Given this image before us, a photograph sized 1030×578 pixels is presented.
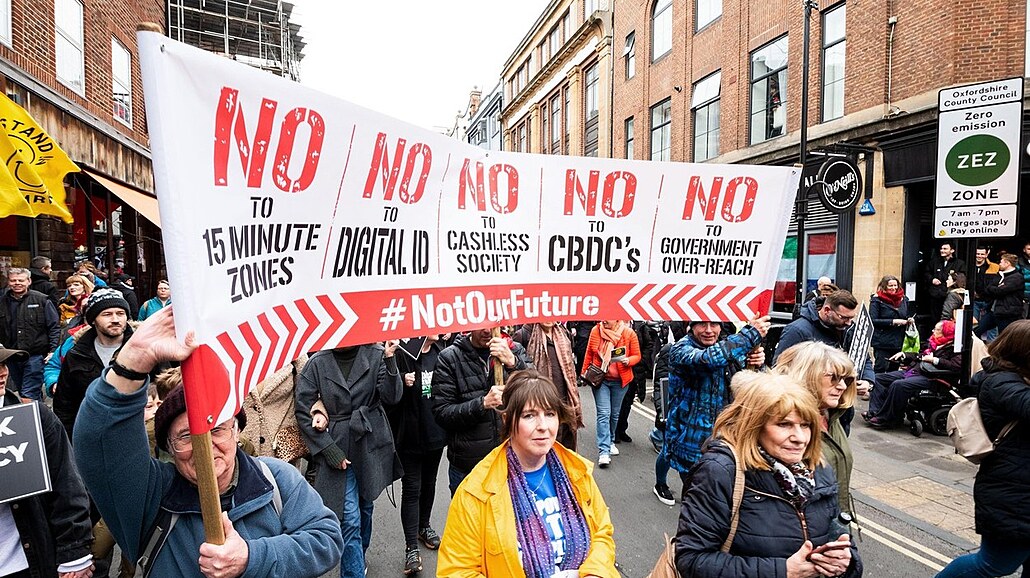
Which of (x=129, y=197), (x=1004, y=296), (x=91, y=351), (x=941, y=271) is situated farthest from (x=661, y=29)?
Result: (x=91, y=351)

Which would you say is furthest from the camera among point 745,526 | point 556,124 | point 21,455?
point 556,124

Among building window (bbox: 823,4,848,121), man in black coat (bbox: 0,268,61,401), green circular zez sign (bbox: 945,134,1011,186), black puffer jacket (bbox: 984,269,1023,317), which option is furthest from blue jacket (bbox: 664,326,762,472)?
building window (bbox: 823,4,848,121)

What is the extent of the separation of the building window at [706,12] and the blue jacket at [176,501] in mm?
20321

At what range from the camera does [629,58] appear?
2580 cm

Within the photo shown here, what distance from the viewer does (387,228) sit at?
241cm

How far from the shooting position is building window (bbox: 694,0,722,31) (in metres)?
18.9

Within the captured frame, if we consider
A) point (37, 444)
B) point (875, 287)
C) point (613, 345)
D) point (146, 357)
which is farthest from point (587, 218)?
point (875, 287)

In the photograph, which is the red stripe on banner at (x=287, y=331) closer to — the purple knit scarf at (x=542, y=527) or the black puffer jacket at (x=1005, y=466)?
the purple knit scarf at (x=542, y=527)

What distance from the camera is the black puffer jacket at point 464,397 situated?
4254 millimetres

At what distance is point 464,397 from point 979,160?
6566mm

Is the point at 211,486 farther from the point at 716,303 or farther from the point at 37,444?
the point at 716,303

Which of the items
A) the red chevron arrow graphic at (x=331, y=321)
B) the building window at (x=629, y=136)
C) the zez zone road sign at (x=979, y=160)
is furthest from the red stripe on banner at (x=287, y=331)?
the building window at (x=629, y=136)

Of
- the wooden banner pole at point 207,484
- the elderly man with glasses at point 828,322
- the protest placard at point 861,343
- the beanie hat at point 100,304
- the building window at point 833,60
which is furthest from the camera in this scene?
the building window at point 833,60

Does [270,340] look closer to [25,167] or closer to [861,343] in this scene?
[25,167]
